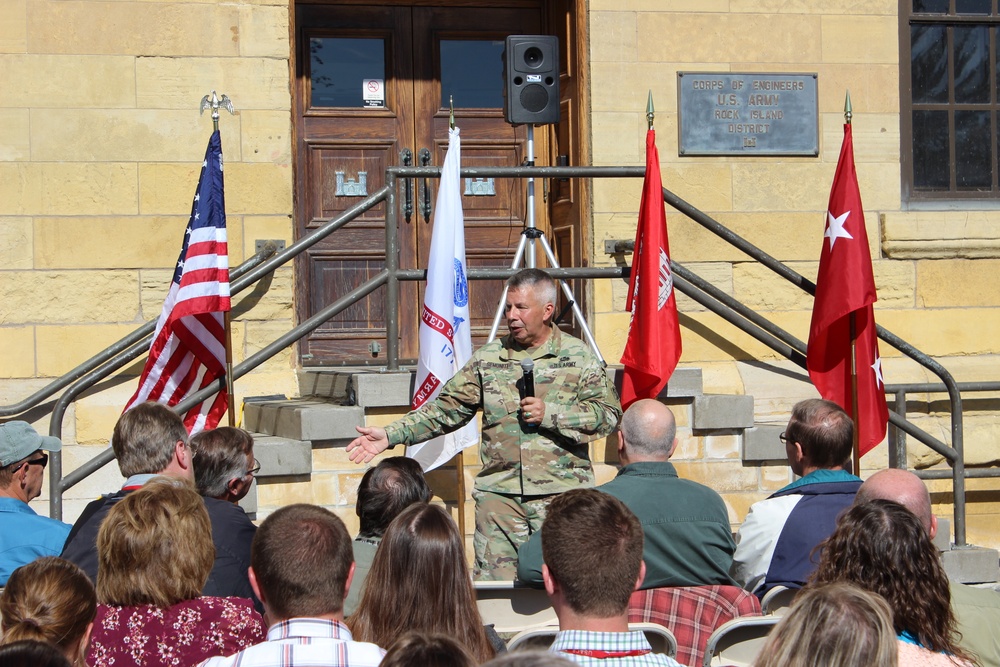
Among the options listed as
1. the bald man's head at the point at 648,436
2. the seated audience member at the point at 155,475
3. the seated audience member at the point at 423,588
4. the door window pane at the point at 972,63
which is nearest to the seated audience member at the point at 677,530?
the bald man's head at the point at 648,436

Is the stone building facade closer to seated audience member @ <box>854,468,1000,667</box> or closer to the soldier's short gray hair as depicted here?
the soldier's short gray hair

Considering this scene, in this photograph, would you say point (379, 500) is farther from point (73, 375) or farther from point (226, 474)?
point (73, 375)

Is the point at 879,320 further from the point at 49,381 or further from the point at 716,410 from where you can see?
the point at 49,381

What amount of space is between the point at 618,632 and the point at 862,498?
1.15m

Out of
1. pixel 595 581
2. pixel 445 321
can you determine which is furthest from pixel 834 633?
pixel 445 321

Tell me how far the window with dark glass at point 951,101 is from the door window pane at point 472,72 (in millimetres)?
2920

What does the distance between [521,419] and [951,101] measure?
5065mm

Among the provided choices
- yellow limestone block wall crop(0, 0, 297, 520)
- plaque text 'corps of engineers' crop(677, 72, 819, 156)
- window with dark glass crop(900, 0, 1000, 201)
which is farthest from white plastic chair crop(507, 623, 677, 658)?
window with dark glass crop(900, 0, 1000, 201)

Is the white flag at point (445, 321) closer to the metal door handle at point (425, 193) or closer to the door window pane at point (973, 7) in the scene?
the metal door handle at point (425, 193)

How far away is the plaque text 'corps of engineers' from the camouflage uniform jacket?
3083mm

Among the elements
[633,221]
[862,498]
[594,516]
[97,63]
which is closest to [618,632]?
[594,516]

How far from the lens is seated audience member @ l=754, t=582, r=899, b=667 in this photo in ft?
7.55

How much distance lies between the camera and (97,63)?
292 inches

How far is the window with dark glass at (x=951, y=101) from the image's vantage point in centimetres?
850
